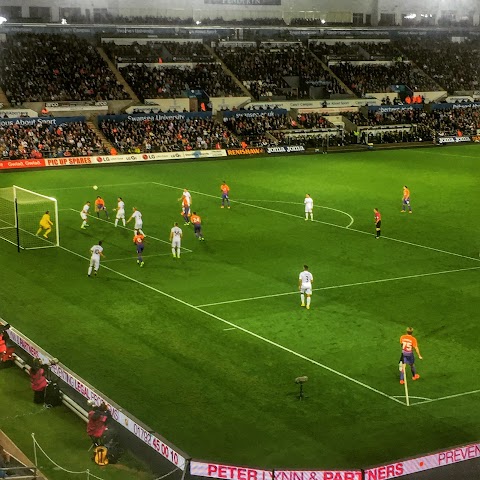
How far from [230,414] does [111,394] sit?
9.81 feet

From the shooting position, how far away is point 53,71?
243 feet

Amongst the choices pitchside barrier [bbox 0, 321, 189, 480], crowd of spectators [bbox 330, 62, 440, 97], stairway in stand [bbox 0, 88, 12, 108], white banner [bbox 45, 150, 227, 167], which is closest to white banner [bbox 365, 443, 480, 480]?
pitchside barrier [bbox 0, 321, 189, 480]

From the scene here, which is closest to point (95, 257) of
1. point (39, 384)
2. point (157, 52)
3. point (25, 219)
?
point (39, 384)

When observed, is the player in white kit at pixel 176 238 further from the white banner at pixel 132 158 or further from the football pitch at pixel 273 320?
the white banner at pixel 132 158

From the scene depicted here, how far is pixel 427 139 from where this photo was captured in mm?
77312

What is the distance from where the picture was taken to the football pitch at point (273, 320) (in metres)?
18.2

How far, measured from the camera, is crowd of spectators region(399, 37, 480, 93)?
9206 centimetres

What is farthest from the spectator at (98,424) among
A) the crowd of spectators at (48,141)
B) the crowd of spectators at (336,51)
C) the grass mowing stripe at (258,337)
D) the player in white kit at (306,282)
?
the crowd of spectators at (336,51)

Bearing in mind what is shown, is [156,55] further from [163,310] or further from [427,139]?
[163,310]

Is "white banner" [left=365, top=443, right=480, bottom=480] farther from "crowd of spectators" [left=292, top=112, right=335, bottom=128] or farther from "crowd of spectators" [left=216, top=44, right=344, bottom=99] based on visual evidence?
"crowd of spectators" [left=216, top=44, right=344, bottom=99]

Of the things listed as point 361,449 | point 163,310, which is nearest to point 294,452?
point 361,449

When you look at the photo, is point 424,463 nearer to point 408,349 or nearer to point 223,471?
point 223,471

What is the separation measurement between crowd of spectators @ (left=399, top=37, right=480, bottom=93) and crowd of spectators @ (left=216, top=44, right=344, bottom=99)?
44.2ft

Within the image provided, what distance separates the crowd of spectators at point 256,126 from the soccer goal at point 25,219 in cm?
2636
